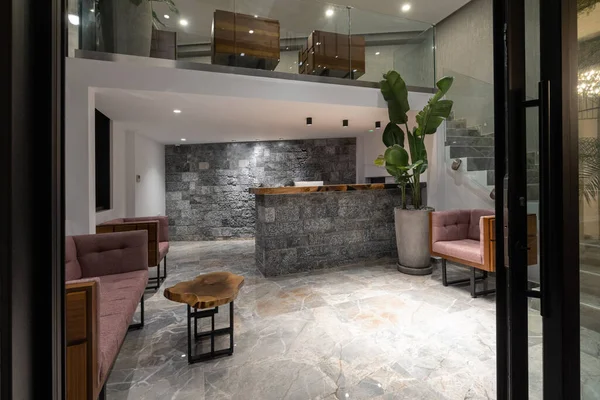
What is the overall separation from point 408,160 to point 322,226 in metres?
1.53

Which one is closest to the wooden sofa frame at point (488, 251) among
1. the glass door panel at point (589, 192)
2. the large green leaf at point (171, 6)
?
the glass door panel at point (589, 192)

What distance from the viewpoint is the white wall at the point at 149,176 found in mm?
5207

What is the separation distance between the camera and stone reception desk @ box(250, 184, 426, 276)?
12.8 ft

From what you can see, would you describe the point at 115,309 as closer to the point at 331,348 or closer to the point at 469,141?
the point at 331,348

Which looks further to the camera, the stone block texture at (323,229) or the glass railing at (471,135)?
the stone block texture at (323,229)

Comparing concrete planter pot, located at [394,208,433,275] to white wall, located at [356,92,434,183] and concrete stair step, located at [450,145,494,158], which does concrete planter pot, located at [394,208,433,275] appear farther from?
white wall, located at [356,92,434,183]

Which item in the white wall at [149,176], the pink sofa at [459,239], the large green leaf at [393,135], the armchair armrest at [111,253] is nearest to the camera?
the armchair armrest at [111,253]

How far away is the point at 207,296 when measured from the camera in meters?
1.89

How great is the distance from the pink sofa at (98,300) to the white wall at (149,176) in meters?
2.93

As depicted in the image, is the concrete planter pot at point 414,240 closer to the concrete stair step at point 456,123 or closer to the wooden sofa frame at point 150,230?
the concrete stair step at point 456,123

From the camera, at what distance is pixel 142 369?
1884 millimetres

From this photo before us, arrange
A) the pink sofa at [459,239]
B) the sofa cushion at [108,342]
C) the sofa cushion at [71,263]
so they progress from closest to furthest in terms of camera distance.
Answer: the sofa cushion at [108,342]
the sofa cushion at [71,263]
the pink sofa at [459,239]

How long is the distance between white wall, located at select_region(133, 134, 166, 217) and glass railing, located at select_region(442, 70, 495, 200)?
529 cm
